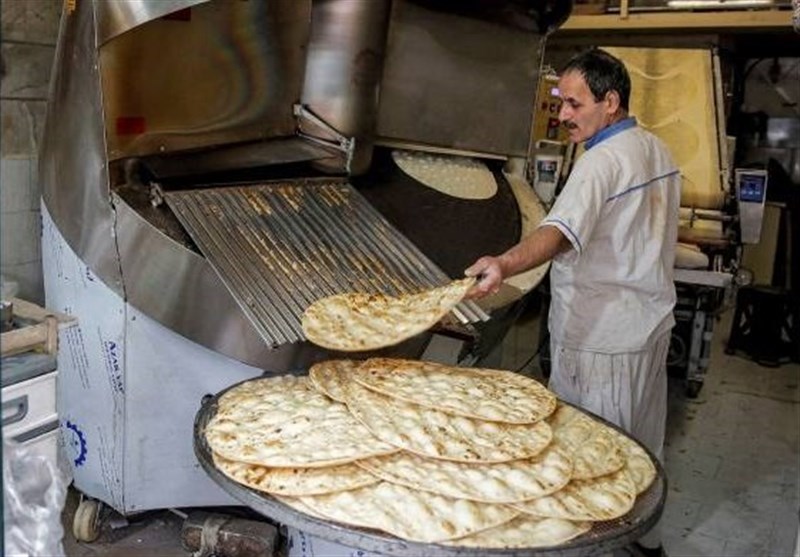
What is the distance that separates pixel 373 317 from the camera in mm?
1956

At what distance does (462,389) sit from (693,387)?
3.24 m

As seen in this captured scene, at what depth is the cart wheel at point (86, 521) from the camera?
263 cm

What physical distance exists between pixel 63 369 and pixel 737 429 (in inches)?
137

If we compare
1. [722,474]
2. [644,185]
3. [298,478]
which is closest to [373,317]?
[298,478]

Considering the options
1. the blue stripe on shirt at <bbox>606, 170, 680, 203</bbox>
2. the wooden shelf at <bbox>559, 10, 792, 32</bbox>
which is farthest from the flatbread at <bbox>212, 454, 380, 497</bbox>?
the wooden shelf at <bbox>559, 10, 792, 32</bbox>

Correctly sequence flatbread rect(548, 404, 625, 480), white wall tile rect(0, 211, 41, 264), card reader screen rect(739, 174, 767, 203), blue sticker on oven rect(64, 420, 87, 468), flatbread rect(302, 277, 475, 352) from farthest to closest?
card reader screen rect(739, 174, 767, 203) → white wall tile rect(0, 211, 41, 264) → blue sticker on oven rect(64, 420, 87, 468) → flatbread rect(302, 277, 475, 352) → flatbread rect(548, 404, 625, 480)

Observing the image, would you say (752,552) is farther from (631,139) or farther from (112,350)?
(112,350)

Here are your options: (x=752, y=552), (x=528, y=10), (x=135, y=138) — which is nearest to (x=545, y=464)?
(x=135, y=138)

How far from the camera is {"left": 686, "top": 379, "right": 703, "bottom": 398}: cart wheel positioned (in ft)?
15.3

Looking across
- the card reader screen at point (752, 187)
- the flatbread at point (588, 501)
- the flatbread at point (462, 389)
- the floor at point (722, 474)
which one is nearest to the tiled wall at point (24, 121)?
the floor at point (722, 474)

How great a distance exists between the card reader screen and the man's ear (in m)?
1.97

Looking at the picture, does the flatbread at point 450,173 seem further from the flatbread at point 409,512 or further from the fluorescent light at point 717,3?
the fluorescent light at point 717,3

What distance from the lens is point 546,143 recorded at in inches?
161

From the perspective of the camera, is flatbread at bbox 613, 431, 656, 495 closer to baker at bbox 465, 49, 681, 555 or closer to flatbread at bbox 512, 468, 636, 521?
flatbread at bbox 512, 468, 636, 521
